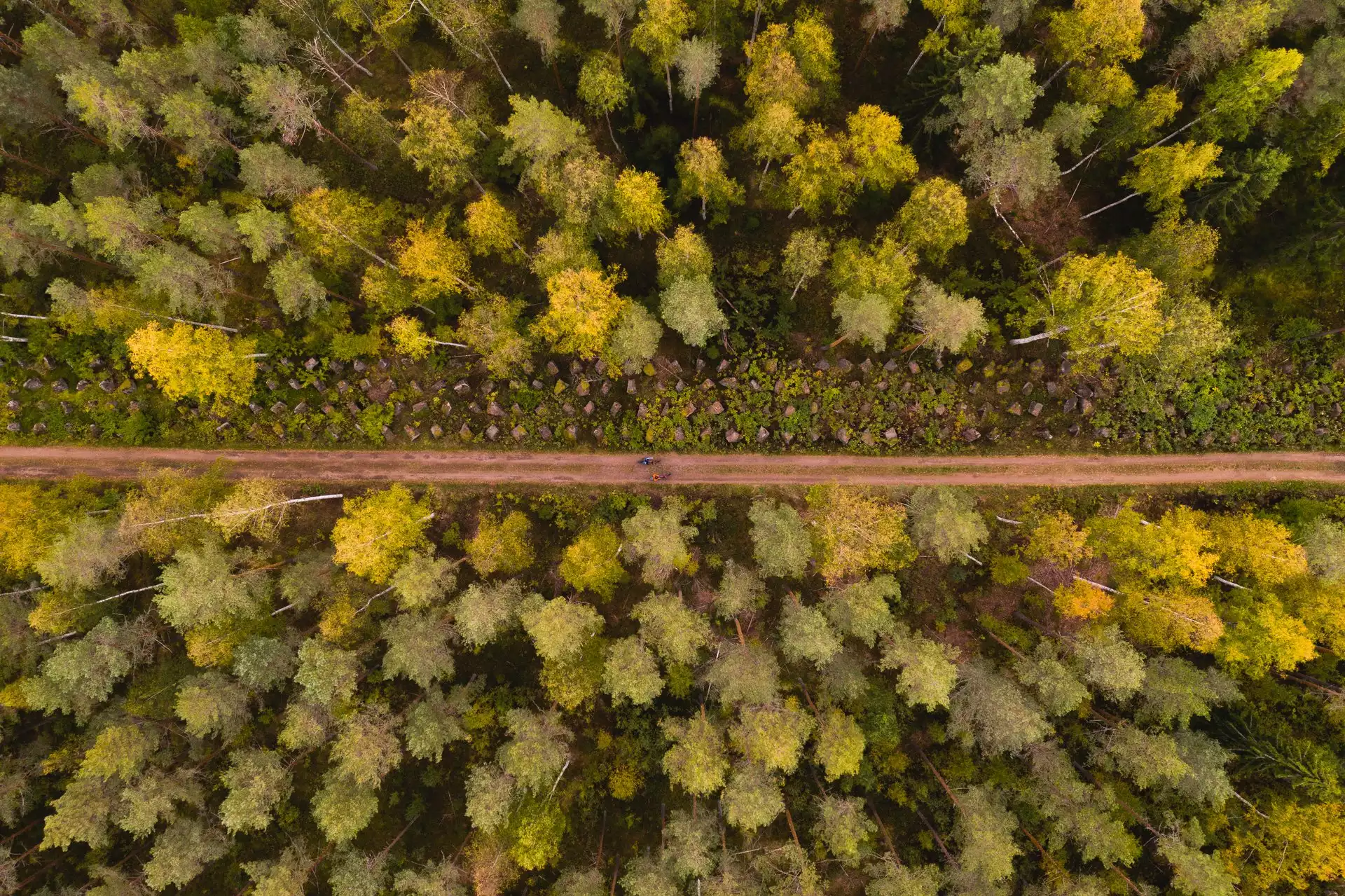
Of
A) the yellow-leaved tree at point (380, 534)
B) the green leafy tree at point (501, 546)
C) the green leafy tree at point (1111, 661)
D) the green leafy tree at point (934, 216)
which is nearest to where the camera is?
the green leafy tree at point (1111, 661)

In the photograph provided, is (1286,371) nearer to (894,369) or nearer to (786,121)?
(894,369)

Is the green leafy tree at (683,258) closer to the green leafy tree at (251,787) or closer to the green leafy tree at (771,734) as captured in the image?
the green leafy tree at (771,734)

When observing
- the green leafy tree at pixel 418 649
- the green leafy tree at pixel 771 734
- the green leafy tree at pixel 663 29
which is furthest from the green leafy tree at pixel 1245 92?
the green leafy tree at pixel 418 649

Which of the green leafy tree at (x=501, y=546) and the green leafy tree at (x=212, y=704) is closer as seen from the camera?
the green leafy tree at (x=212, y=704)

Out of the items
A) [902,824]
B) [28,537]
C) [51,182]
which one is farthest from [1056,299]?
[51,182]

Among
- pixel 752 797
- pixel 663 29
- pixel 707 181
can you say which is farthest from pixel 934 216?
pixel 752 797

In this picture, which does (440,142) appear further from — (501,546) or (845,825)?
(845,825)
